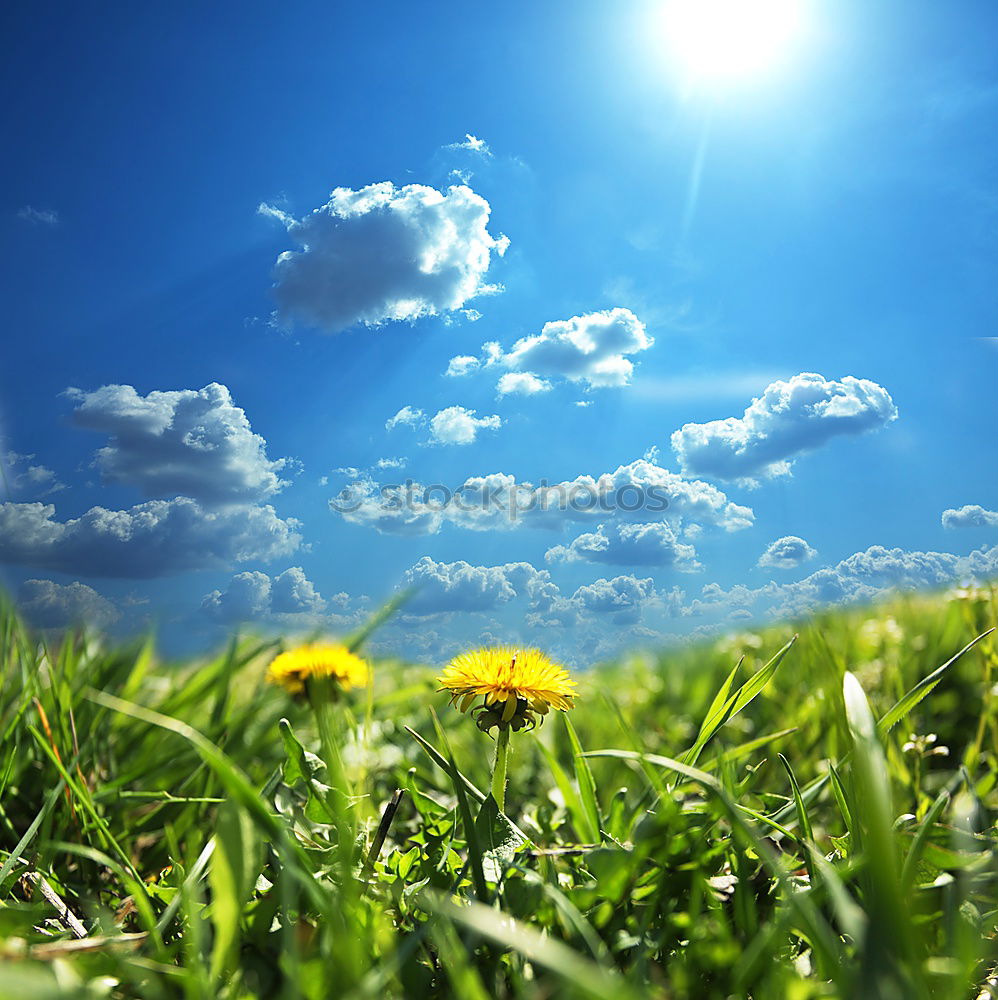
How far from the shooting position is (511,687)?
4.25ft

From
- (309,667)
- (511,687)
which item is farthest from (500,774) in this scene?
(309,667)

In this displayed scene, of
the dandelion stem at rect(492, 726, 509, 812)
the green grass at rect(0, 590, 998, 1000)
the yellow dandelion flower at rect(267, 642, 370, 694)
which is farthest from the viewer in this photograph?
the yellow dandelion flower at rect(267, 642, 370, 694)

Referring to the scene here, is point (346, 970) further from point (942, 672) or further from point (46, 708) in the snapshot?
point (46, 708)

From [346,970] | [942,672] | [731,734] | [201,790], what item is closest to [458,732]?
[731,734]

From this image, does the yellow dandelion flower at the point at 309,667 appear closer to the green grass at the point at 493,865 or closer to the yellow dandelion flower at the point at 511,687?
the green grass at the point at 493,865

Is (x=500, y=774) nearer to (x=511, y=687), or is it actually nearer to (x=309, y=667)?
(x=511, y=687)

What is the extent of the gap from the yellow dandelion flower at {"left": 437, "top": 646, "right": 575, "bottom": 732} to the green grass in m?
0.11

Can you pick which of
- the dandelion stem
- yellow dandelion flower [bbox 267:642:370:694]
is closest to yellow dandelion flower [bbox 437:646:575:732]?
the dandelion stem

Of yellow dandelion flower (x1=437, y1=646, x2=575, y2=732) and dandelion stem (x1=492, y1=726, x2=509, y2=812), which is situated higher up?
yellow dandelion flower (x1=437, y1=646, x2=575, y2=732)

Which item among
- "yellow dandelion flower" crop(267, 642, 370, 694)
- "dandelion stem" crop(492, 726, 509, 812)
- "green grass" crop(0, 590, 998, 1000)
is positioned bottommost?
"green grass" crop(0, 590, 998, 1000)

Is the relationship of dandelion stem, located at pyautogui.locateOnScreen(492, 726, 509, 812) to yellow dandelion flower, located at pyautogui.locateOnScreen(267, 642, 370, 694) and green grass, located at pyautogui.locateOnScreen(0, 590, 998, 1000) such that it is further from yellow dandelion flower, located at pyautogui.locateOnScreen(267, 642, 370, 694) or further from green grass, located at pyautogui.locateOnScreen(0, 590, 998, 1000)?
yellow dandelion flower, located at pyautogui.locateOnScreen(267, 642, 370, 694)

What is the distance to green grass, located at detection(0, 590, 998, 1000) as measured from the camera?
0.86 meters

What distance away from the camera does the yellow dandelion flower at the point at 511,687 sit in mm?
1299

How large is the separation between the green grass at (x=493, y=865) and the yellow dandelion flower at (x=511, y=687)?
0.11 m
